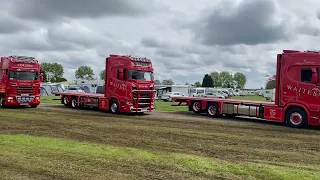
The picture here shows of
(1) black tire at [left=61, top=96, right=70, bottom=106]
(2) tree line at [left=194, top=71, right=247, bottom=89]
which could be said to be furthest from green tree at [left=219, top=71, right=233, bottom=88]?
(1) black tire at [left=61, top=96, right=70, bottom=106]

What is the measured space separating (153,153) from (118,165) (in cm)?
178

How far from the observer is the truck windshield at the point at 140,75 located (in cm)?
2152

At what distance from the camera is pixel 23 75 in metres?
24.9

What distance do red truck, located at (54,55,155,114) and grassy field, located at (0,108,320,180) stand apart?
6.30m

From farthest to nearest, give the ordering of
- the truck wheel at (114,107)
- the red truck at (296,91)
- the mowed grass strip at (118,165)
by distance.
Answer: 1. the truck wheel at (114,107)
2. the red truck at (296,91)
3. the mowed grass strip at (118,165)

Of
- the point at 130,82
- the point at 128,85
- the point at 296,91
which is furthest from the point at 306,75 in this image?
the point at 128,85

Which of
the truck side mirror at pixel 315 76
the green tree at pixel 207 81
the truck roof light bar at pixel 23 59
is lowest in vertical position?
the truck side mirror at pixel 315 76

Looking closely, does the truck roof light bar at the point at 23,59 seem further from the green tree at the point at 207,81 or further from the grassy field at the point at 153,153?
the green tree at the point at 207,81

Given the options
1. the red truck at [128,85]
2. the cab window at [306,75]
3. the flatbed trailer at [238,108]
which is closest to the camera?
the cab window at [306,75]

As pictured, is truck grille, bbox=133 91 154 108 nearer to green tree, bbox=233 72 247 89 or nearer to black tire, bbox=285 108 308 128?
black tire, bbox=285 108 308 128

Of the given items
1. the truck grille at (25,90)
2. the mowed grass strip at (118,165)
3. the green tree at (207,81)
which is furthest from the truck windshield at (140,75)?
the green tree at (207,81)

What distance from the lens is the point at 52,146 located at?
33.2ft

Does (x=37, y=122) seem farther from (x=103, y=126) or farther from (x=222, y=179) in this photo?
(x=222, y=179)

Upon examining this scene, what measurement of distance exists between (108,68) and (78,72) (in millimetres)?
125193
